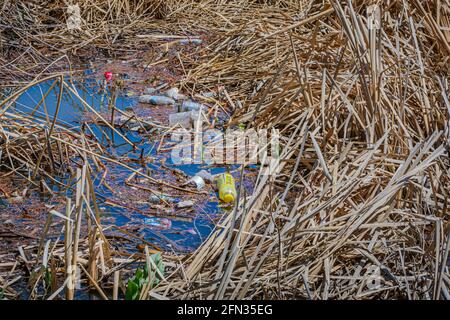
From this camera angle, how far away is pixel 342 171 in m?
2.68

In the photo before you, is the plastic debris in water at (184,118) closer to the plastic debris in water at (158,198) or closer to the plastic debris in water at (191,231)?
the plastic debris in water at (158,198)

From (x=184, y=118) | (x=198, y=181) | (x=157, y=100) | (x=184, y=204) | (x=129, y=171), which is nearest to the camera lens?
(x=184, y=204)

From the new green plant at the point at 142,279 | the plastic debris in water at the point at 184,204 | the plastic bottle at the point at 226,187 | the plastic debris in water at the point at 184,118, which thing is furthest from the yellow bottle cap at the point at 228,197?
the plastic debris in water at the point at 184,118

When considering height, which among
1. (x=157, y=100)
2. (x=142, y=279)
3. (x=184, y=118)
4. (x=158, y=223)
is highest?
(x=157, y=100)

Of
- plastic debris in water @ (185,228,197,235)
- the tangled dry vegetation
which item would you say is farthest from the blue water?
the tangled dry vegetation

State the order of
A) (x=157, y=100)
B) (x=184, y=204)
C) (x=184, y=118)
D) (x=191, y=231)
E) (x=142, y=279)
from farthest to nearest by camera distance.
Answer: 1. (x=157, y=100)
2. (x=184, y=118)
3. (x=184, y=204)
4. (x=191, y=231)
5. (x=142, y=279)

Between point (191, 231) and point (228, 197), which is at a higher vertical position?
point (228, 197)

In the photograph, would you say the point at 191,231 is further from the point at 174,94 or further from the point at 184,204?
the point at 174,94

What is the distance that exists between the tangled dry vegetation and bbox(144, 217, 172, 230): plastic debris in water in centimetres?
27

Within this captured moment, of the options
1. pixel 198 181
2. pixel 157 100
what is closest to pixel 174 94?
pixel 157 100

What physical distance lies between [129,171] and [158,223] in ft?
1.83

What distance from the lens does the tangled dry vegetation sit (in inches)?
87.0

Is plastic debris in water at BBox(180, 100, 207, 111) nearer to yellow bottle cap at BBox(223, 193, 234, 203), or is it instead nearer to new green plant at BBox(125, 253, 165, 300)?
yellow bottle cap at BBox(223, 193, 234, 203)

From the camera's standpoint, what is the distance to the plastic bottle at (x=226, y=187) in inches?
122
